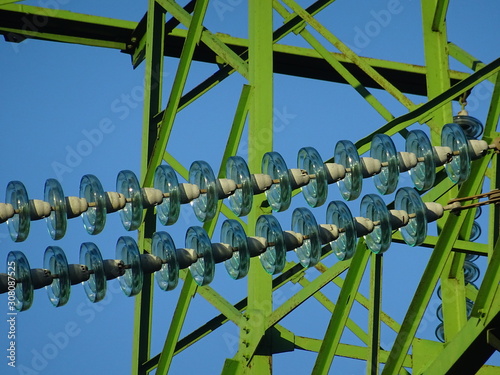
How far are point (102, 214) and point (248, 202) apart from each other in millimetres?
1004

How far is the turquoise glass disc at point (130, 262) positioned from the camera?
29.7 ft

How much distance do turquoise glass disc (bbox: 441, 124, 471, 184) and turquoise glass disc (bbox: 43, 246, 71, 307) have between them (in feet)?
9.42

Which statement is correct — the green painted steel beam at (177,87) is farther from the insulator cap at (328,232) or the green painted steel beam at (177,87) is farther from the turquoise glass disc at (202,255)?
the insulator cap at (328,232)

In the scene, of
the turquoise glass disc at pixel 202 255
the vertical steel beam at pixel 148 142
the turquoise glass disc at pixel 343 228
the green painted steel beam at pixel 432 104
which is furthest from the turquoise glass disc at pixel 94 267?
the green painted steel beam at pixel 432 104

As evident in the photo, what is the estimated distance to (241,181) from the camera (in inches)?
370

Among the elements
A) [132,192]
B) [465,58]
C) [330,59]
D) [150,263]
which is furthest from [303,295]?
[465,58]

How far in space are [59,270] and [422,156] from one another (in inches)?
106

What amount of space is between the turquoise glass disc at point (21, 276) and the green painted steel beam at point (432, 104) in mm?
3245

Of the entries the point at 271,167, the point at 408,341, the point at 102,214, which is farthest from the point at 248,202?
the point at 408,341

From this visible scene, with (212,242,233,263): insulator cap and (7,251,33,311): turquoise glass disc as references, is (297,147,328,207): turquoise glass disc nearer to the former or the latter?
(212,242,233,263): insulator cap

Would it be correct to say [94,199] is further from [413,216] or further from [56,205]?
[413,216]

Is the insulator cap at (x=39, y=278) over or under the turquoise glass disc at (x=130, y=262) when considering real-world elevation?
under

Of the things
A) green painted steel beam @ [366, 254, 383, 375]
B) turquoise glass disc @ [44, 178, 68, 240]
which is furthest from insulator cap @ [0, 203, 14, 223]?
green painted steel beam @ [366, 254, 383, 375]

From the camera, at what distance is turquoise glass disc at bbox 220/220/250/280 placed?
9.27 metres
